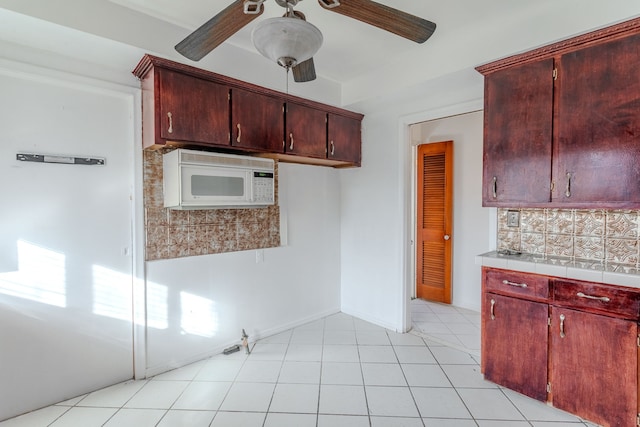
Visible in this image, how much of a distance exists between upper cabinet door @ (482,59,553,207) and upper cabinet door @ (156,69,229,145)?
194 cm

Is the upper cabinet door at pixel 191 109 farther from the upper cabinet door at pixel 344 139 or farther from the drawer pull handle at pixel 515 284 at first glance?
the drawer pull handle at pixel 515 284

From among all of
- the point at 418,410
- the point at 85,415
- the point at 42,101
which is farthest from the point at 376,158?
the point at 85,415

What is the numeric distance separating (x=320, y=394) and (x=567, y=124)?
7.74ft

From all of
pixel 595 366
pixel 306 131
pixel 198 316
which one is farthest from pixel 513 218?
pixel 198 316

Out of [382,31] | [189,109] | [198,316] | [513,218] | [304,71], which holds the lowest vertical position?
[198,316]

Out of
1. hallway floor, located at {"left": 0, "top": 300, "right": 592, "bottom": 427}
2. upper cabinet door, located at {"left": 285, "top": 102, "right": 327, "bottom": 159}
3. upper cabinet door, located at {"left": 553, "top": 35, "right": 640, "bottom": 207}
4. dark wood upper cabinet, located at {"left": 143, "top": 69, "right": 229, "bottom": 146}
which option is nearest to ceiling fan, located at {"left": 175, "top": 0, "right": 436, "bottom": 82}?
dark wood upper cabinet, located at {"left": 143, "top": 69, "right": 229, "bottom": 146}

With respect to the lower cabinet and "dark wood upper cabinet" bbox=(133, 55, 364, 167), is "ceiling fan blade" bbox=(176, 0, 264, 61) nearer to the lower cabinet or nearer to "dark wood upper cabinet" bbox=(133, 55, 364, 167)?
"dark wood upper cabinet" bbox=(133, 55, 364, 167)

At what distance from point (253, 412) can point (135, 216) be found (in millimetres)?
1589

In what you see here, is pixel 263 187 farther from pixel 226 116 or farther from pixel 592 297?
pixel 592 297

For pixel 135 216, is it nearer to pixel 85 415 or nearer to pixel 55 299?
pixel 55 299

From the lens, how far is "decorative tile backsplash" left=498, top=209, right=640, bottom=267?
6.59 feet

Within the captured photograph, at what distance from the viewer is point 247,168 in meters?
2.53

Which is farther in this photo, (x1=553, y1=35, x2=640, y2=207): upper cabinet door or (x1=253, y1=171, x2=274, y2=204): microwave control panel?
(x1=253, y1=171, x2=274, y2=204): microwave control panel

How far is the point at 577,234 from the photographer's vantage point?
220 centimetres
